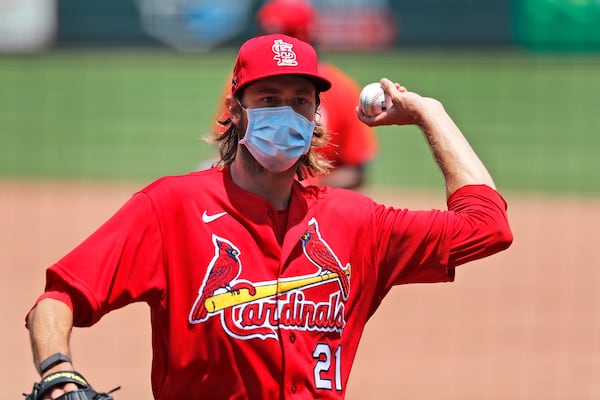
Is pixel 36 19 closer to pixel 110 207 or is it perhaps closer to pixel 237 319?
pixel 110 207

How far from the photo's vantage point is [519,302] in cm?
1089

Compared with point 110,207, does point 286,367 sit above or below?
below

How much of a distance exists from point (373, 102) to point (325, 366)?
0.93 meters

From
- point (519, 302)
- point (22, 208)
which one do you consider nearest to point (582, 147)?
point (519, 302)

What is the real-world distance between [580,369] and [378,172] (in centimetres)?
878

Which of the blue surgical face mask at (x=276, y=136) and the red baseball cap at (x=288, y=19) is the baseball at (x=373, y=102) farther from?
the red baseball cap at (x=288, y=19)

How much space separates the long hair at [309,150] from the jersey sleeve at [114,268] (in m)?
0.45

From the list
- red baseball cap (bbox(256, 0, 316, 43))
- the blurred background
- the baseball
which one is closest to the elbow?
the baseball

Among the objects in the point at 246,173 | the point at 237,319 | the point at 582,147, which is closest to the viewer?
the point at 237,319

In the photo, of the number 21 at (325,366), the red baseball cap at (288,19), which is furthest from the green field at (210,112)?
the number 21 at (325,366)

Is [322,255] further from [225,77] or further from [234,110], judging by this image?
[225,77]

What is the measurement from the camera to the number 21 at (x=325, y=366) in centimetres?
322

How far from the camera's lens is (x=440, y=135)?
356cm

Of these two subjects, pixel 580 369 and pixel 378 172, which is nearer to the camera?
pixel 580 369
